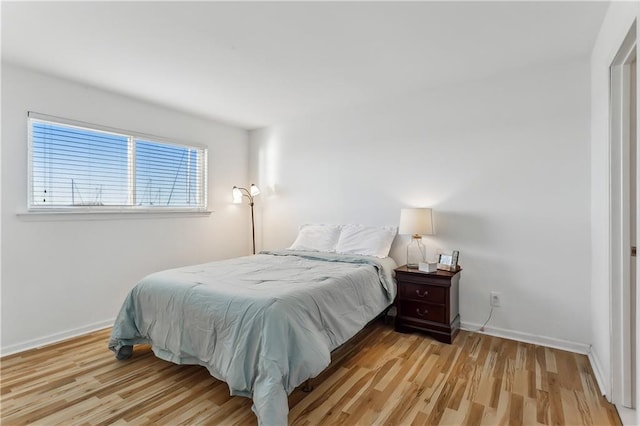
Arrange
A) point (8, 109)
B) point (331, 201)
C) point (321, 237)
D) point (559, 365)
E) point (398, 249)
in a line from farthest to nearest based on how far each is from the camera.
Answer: point (331, 201)
point (321, 237)
point (398, 249)
point (8, 109)
point (559, 365)

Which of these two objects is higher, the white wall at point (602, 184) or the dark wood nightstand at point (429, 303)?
the white wall at point (602, 184)

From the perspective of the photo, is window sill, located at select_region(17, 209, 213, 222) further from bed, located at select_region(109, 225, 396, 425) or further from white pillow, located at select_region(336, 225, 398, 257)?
white pillow, located at select_region(336, 225, 398, 257)

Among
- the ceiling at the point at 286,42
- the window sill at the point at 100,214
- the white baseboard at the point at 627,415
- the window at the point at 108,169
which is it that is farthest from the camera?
the window at the point at 108,169

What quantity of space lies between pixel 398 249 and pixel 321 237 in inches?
34.5

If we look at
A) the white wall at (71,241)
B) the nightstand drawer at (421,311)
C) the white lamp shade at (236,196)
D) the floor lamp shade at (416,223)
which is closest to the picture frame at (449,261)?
the floor lamp shade at (416,223)

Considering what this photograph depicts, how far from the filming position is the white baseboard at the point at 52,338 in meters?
2.66

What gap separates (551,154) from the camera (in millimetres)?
2766

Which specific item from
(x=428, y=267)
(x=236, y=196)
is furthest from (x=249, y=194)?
(x=428, y=267)

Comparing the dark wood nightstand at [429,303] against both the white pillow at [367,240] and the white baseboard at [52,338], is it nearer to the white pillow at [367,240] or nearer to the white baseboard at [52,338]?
the white pillow at [367,240]

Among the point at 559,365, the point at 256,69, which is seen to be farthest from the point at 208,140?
the point at 559,365

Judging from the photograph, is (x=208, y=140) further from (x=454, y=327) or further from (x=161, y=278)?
(x=454, y=327)

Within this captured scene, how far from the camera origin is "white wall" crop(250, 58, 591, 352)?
2691 mm

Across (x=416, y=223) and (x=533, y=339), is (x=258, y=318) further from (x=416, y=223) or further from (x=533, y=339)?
(x=533, y=339)

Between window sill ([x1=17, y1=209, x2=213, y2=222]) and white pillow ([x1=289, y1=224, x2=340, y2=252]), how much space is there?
53.7 inches
